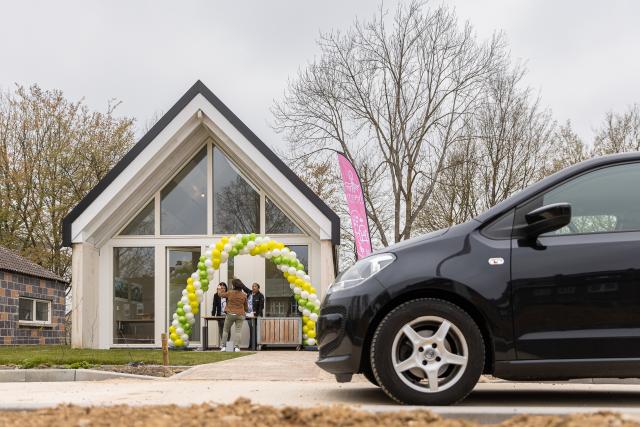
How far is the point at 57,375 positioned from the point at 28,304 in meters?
16.7

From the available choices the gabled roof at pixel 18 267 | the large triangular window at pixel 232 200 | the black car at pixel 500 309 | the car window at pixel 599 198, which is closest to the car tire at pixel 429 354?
the black car at pixel 500 309

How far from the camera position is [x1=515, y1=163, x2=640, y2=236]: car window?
5938 millimetres

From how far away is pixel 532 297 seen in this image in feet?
18.6

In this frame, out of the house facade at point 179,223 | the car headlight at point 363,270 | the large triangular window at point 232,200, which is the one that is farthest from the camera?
the large triangular window at point 232,200

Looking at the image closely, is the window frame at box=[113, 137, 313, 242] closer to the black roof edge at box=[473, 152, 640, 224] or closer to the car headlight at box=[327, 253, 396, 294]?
the car headlight at box=[327, 253, 396, 294]

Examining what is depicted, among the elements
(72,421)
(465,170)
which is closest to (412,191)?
(465,170)

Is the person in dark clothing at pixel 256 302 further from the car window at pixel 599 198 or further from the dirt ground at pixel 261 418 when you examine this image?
the dirt ground at pixel 261 418

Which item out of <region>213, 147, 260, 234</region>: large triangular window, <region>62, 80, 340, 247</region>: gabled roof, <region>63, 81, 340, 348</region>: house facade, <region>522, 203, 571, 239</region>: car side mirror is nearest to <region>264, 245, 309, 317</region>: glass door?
<region>63, 81, 340, 348</region>: house facade

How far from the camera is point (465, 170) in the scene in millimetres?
31516

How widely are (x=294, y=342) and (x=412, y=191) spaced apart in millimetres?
15340

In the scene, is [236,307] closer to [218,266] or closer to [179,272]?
[218,266]

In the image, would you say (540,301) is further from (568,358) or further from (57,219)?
(57,219)

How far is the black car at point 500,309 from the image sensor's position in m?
5.62

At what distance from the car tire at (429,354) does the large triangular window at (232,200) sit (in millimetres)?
13828
